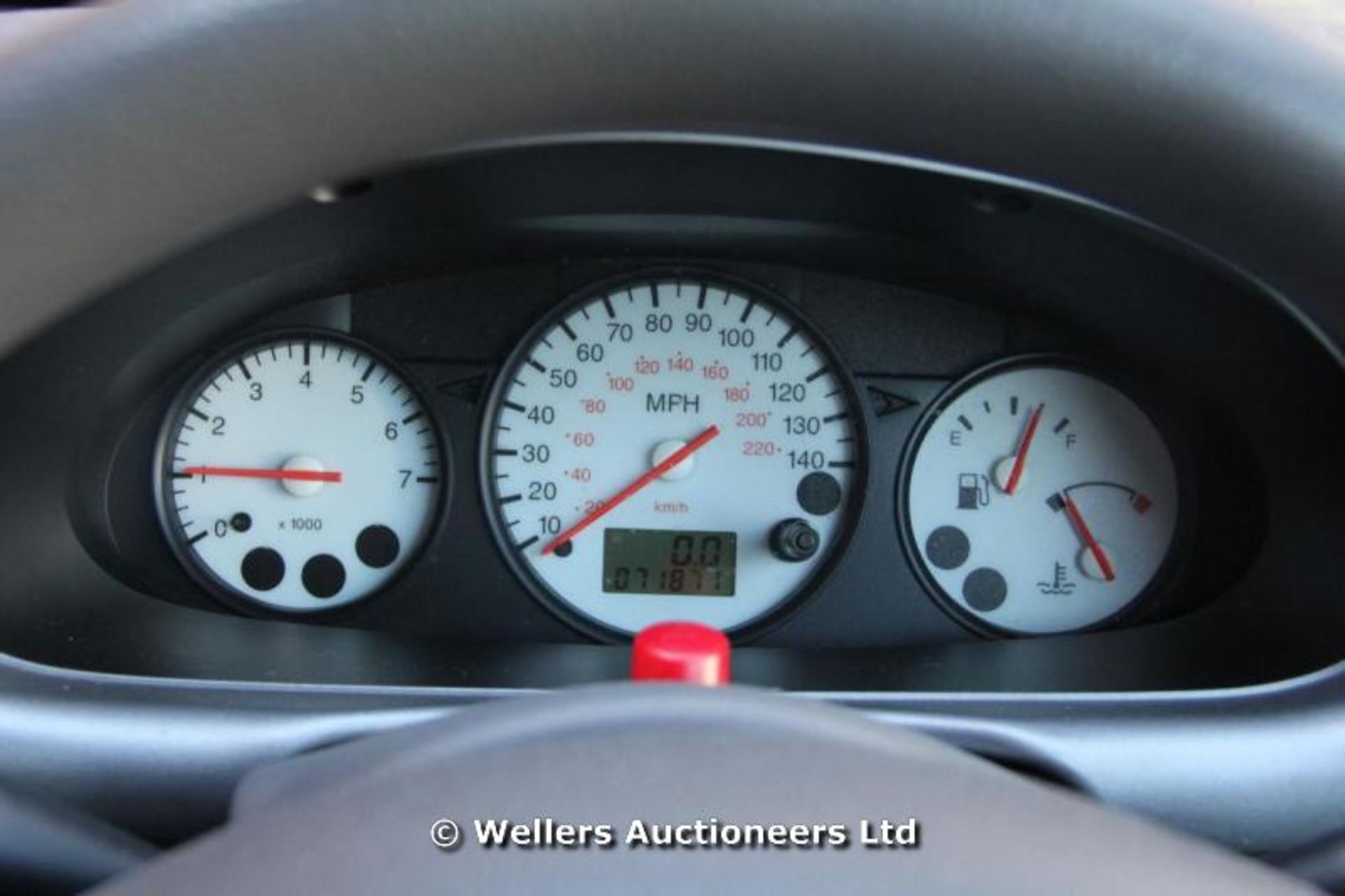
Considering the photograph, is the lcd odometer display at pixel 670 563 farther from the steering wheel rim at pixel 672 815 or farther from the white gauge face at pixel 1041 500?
the steering wheel rim at pixel 672 815

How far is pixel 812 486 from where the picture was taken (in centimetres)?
211

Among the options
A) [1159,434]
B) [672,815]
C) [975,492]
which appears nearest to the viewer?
[672,815]

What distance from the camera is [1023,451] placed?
2080mm

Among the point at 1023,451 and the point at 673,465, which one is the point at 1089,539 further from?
the point at 673,465

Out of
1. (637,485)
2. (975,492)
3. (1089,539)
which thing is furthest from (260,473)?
(1089,539)

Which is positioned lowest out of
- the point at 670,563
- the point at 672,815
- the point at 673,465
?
the point at 672,815

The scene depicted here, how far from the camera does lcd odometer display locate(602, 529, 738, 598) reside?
2051mm

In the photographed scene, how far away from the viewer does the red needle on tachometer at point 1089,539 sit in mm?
1997

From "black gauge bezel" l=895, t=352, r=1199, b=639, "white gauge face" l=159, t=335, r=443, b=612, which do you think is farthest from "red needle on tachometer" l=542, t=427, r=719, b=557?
"black gauge bezel" l=895, t=352, r=1199, b=639

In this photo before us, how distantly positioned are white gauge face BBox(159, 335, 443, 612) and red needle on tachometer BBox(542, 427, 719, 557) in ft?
0.59

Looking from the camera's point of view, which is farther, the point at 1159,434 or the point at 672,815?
the point at 1159,434

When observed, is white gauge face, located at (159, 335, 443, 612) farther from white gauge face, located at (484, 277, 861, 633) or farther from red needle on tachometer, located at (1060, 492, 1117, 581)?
red needle on tachometer, located at (1060, 492, 1117, 581)

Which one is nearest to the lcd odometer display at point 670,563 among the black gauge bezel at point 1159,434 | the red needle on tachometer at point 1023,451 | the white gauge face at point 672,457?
the white gauge face at point 672,457

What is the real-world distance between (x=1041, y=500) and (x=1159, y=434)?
173 mm
